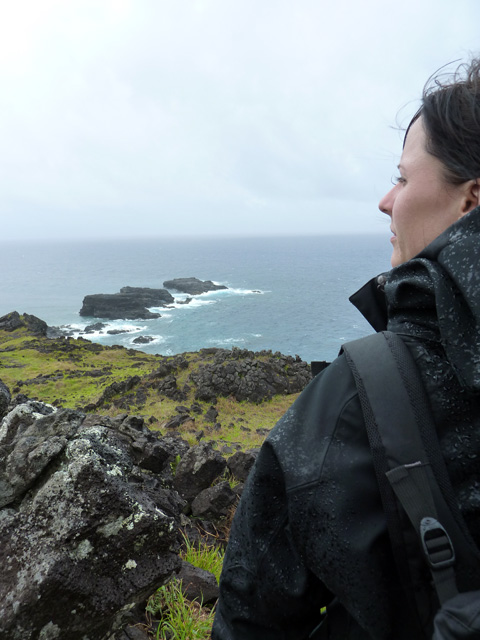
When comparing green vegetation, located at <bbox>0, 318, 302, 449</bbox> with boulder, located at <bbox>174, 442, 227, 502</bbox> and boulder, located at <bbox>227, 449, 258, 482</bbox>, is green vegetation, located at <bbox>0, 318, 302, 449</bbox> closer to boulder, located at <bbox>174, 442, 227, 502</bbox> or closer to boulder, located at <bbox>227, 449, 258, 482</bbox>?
boulder, located at <bbox>227, 449, 258, 482</bbox>

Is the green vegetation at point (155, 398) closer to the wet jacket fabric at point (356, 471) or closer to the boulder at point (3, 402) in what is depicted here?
the wet jacket fabric at point (356, 471)

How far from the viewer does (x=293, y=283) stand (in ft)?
466

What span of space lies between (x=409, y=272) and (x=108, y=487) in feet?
10.2

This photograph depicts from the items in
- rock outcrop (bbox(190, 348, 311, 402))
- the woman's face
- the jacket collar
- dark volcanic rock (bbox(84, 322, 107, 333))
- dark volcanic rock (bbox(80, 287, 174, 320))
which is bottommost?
dark volcanic rock (bbox(84, 322, 107, 333))

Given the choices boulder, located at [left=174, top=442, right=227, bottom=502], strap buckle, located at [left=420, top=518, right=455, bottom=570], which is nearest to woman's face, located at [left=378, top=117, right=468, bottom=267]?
strap buckle, located at [left=420, top=518, right=455, bottom=570]

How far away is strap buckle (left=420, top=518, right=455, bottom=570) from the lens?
1230mm

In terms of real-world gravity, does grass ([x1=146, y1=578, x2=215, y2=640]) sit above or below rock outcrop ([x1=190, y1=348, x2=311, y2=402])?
above

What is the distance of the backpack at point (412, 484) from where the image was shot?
1.25 m

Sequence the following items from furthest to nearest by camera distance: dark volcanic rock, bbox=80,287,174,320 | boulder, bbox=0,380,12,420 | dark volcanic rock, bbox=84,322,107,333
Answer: dark volcanic rock, bbox=80,287,174,320 < dark volcanic rock, bbox=84,322,107,333 < boulder, bbox=0,380,12,420

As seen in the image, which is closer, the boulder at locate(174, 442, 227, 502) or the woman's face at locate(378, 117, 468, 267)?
the woman's face at locate(378, 117, 468, 267)

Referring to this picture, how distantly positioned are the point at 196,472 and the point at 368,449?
30.7 feet

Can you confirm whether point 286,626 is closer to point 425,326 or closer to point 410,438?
point 410,438

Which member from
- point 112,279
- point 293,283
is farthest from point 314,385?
point 112,279

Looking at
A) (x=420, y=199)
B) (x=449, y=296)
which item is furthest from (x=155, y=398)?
(x=449, y=296)
